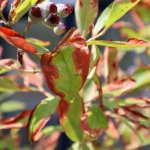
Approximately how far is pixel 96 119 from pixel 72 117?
4 centimetres

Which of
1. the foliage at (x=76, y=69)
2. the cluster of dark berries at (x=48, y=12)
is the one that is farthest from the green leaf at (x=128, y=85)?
the cluster of dark berries at (x=48, y=12)

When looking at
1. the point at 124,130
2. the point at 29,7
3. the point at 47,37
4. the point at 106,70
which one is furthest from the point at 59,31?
the point at 47,37

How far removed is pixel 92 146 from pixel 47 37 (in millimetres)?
1640

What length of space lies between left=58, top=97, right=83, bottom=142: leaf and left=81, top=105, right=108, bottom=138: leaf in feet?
0.05

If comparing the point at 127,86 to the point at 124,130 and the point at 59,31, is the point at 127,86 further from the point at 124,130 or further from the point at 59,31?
the point at 124,130

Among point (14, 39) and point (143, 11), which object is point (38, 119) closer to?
point (14, 39)

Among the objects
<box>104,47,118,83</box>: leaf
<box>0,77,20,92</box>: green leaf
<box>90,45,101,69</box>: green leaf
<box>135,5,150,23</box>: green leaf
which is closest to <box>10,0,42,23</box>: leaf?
<box>90,45,101,69</box>: green leaf

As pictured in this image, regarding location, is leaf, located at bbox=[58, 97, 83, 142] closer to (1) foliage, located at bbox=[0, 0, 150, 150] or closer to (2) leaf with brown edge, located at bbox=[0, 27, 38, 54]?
(1) foliage, located at bbox=[0, 0, 150, 150]

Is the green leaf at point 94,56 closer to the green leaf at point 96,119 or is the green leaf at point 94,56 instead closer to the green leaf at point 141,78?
the green leaf at point 96,119

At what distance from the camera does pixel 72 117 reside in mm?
669

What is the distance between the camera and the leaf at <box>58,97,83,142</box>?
0.63 metres

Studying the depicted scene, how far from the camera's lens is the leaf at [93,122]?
605mm

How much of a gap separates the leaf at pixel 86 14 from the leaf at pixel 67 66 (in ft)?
0.45

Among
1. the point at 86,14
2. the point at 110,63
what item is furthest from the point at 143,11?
the point at 86,14
